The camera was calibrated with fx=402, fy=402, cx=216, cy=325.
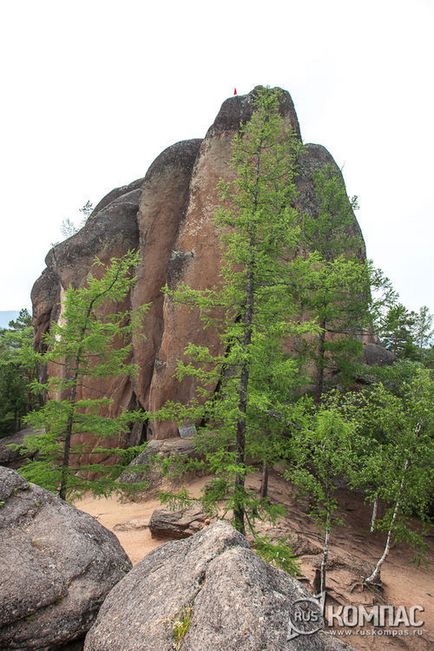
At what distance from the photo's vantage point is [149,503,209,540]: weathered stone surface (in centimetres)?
1301

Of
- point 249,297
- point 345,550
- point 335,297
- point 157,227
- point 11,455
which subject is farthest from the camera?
point 11,455

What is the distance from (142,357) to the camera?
24.1 metres

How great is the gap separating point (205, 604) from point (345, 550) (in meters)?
11.3

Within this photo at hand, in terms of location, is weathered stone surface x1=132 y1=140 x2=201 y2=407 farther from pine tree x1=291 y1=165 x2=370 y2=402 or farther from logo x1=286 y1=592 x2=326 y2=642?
logo x1=286 y1=592 x2=326 y2=642

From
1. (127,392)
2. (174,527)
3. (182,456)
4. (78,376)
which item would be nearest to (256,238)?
(182,456)

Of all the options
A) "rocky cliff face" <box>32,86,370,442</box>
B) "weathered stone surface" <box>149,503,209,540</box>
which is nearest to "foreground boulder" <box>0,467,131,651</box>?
"weathered stone surface" <box>149,503,209,540</box>

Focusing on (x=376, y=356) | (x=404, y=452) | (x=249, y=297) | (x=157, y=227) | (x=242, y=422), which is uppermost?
(x=157, y=227)

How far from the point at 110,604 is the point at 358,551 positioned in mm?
11366

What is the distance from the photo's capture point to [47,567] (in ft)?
24.1

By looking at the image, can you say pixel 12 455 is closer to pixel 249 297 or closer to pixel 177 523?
pixel 177 523

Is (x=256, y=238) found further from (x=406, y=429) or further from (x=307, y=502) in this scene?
(x=307, y=502)

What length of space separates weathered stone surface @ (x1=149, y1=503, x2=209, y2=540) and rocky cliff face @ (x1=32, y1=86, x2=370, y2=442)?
7709 mm

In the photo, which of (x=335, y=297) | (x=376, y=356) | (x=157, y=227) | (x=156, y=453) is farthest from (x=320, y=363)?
(x=157, y=227)

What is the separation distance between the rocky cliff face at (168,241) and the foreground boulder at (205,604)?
15364mm
